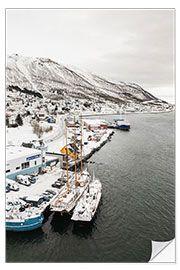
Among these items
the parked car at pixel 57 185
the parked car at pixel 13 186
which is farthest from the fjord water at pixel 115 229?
the parked car at pixel 13 186

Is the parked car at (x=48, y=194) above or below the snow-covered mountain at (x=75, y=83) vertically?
below

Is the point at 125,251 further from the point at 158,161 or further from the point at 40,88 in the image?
the point at 40,88

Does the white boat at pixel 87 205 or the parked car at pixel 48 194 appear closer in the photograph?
the white boat at pixel 87 205

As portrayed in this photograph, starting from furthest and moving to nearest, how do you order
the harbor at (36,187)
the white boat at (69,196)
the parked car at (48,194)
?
the parked car at (48,194), the white boat at (69,196), the harbor at (36,187)

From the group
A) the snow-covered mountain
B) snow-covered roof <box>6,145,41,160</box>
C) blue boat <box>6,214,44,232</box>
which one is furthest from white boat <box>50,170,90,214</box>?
the snow-covered mountain

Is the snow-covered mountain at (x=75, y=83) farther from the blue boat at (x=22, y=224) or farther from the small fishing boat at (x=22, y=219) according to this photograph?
the blue boat at (x=22, y=224)

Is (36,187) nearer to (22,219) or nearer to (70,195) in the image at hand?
(70,195)

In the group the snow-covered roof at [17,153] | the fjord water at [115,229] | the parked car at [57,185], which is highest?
the snow-covered roof at [17,153]
